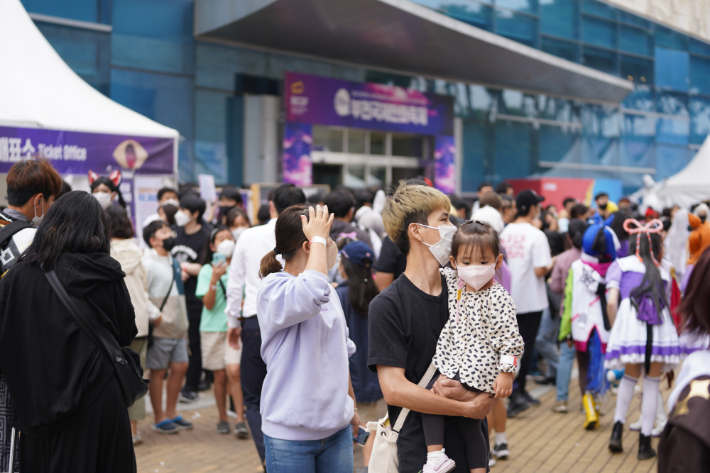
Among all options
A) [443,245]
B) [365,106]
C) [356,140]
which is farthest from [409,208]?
[356,140]

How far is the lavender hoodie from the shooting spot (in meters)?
2.97

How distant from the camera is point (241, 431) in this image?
6.45 m

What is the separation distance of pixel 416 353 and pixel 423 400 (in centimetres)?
22

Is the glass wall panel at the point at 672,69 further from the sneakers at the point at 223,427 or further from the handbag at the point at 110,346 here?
the handbag at the point at 110,346

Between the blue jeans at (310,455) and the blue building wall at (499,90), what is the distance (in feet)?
43.7

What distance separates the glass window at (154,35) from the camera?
1480 cm

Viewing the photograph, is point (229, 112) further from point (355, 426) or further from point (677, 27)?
point (677, 27)

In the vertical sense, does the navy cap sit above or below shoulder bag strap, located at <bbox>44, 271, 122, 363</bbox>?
above

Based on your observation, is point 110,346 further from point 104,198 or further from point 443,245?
point 104,198

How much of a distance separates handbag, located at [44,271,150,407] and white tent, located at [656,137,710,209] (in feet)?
63.6

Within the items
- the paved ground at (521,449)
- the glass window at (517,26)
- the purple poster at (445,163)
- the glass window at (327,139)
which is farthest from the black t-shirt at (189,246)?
the glass window at (517,26)

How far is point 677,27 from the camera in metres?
30.5

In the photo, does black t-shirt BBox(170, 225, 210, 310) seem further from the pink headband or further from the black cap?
the pink headband

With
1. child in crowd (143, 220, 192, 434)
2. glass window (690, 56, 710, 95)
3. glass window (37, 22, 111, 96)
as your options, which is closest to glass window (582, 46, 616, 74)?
glass window (690, 56, 710, 95)
